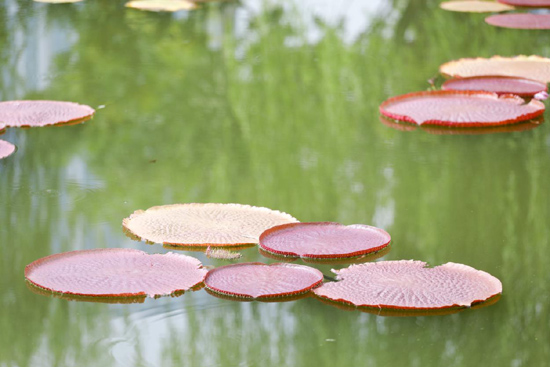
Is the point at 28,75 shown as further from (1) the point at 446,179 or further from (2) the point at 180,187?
(1) the point at 446,179

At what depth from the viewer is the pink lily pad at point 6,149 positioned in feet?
10.0

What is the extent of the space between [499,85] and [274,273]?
6.53 ft

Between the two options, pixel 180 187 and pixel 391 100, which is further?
pixel 391 100

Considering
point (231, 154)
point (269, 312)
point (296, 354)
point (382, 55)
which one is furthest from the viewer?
point (382, 55)

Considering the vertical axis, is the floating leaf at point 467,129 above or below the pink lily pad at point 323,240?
above

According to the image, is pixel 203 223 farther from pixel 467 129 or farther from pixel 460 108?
pixel 460 108

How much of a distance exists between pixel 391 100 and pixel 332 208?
1097 mm

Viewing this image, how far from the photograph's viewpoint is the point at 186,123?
11.4 ft

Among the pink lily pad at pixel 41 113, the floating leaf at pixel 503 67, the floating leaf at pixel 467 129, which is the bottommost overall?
the floating leaf at pixel 467 129

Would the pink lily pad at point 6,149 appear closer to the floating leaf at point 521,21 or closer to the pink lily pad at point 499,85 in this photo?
the pink lily pad at point 499,85

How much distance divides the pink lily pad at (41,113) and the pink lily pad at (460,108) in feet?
3.67

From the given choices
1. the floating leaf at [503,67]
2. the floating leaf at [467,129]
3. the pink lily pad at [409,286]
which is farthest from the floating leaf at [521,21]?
the pink lily pad at [409,286]

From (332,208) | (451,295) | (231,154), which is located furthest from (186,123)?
(451,295)

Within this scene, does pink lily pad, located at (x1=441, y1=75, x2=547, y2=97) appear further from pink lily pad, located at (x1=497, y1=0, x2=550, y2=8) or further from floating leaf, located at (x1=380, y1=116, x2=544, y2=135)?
pink lily pad, located at (x1=497, y1=0, x2=550, y2=8)
